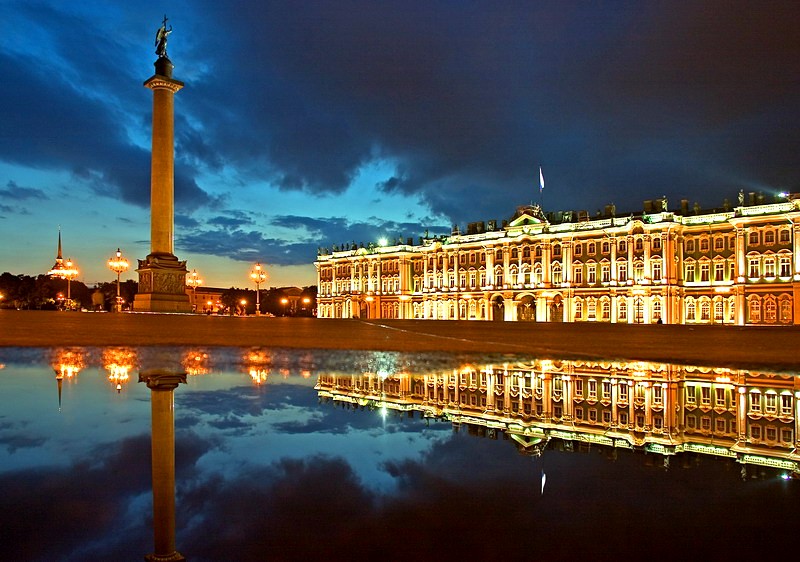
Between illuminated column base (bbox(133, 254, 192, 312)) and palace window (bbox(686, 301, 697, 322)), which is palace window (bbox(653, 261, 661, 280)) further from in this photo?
illuminated column base (bbox(133, 254, 192, 312))

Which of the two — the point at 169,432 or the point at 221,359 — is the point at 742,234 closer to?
the point at 221,359

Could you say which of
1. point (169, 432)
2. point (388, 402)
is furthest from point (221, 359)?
point (169, 432)

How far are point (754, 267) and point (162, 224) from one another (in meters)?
58.0

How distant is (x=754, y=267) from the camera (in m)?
60.7

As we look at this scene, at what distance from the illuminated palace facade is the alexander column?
49021 millimetres

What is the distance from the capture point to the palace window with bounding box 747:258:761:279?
60.4m

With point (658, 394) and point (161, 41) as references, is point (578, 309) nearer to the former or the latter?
point (161, 41)

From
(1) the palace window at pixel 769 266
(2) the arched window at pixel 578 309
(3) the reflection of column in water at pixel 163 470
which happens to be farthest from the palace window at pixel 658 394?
(2) the arched window at pixel 578 309

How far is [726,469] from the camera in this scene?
177 inches

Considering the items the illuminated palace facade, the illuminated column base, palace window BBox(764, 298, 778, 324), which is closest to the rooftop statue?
the illuminated column base

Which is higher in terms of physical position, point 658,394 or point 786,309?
point 786,309

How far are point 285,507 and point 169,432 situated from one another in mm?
2437

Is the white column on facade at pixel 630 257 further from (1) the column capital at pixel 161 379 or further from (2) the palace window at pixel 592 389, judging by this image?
(1) the column capital at pixel 161 379

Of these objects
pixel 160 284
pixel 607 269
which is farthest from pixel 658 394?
pixel 607 269
